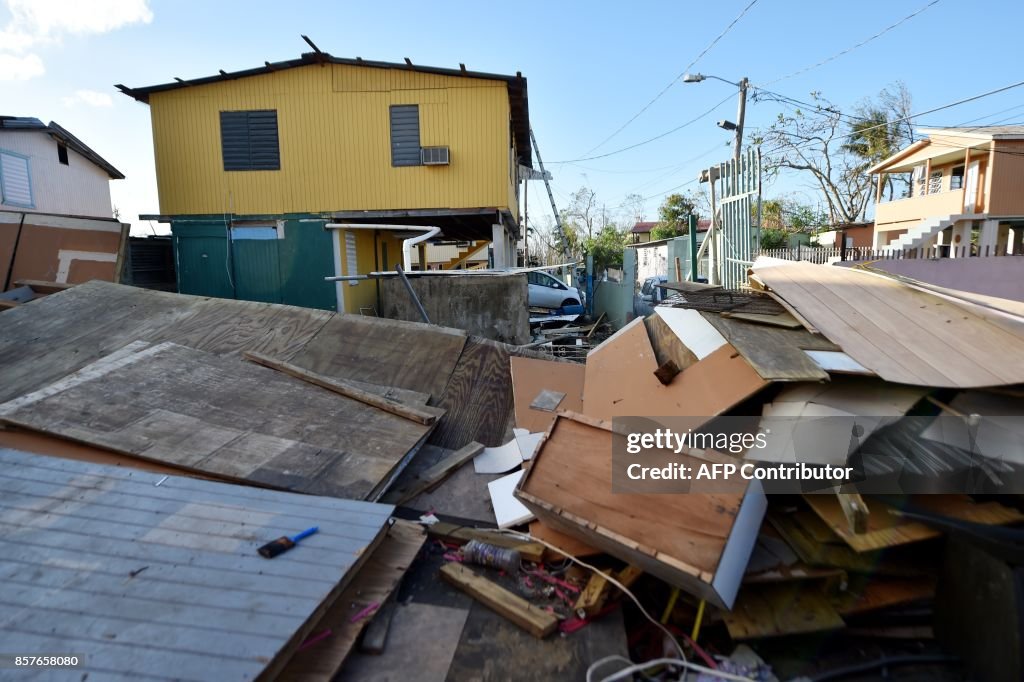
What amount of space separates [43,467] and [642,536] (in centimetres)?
325

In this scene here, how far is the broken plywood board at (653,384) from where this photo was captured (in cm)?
316

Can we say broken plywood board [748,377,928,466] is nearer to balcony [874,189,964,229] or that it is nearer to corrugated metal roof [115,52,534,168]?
corrugated metal roof [115,52,534,168]

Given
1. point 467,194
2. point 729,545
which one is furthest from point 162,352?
point 467,194

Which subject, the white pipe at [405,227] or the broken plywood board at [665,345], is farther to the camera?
the white pipe at [405,227]

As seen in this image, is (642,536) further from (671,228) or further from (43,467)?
(671,228)

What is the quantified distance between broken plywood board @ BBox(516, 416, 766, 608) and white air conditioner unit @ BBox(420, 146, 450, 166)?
369 inches

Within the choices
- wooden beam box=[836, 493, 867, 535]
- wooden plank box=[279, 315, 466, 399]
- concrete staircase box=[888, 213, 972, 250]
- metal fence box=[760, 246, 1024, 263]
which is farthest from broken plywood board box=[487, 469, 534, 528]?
concrete staircase box=[888, 213, 972, 250]

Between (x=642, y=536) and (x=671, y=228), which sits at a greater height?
(x=671, y=228)

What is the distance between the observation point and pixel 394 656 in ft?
7.50

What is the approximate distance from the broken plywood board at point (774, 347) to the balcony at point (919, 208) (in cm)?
2290

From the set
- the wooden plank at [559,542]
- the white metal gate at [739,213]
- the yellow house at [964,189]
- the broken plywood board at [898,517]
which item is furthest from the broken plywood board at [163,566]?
the yellow house at [964,189]

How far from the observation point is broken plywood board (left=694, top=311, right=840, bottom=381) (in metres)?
2.91

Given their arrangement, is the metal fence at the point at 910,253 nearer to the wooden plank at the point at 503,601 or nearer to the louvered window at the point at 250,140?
the wooden plank at the point at 503,601

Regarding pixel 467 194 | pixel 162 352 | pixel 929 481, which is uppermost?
pixel 467 194
